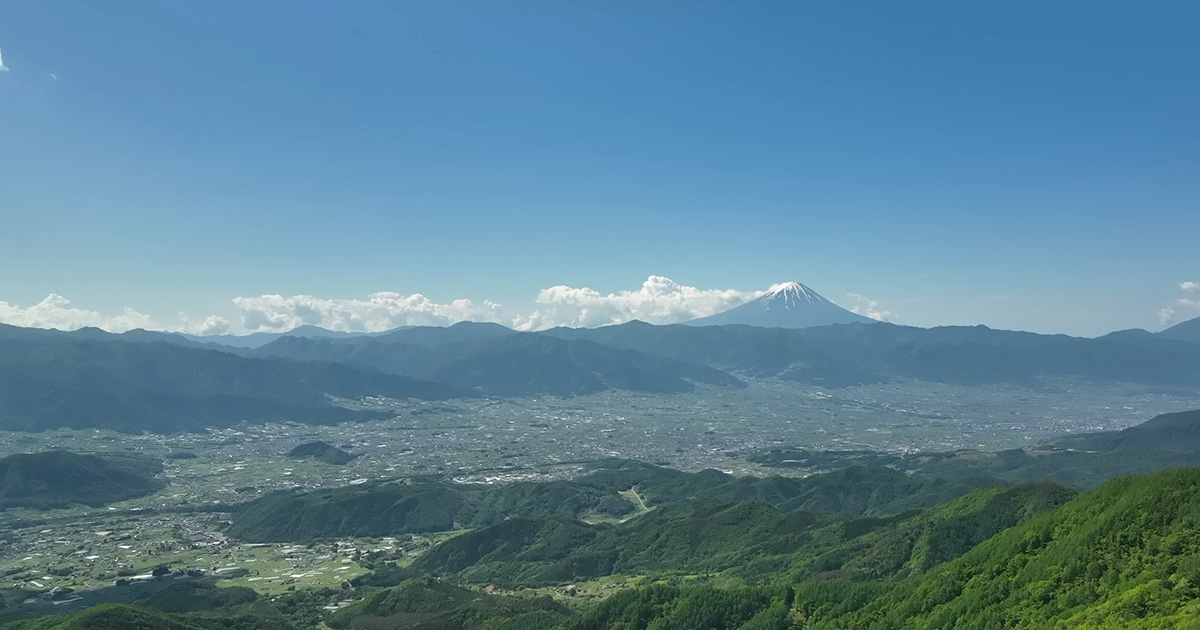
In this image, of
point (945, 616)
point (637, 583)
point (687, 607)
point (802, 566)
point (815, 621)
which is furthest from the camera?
point (637, 583)

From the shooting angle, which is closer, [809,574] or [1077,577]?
[1077,577]

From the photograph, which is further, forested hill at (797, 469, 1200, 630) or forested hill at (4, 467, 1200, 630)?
forested hill at (4, 467, 1200, 630)

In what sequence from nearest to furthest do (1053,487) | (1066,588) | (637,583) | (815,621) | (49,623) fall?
(1066,588) → (815,621) → (49,623) → (1053,487) → (637,583)

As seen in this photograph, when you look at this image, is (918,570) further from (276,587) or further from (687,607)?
(276,587)

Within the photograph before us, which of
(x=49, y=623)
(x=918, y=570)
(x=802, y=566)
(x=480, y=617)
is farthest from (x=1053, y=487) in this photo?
(x=49, y=623)

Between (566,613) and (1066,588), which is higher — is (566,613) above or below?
below

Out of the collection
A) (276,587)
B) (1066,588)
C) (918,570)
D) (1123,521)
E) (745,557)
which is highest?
(1123,521)

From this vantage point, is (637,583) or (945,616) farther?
(637,583)

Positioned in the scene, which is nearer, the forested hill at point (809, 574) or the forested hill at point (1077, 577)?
the forested hill at point (1077, 577)

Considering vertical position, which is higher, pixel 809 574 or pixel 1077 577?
pixel 1077 577
